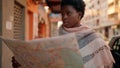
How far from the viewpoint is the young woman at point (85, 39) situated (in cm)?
204

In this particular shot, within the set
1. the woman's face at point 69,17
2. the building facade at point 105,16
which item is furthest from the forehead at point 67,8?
the building facade at point 105,16

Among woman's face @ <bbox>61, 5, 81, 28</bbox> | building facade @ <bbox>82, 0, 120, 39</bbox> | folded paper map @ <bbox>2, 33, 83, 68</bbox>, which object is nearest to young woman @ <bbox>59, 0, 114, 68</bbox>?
woman's face @ <bbox>61, 5, 81, 28</bbox>

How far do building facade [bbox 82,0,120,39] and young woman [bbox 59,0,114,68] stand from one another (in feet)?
186

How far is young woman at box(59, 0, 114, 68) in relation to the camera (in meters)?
2.04

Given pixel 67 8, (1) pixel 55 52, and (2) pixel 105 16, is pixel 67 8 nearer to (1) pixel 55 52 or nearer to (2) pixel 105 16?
(1) pixel 55 52

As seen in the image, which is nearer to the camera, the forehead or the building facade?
the forehead

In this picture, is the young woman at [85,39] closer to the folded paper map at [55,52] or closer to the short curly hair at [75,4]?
the short curly hair at [75,4]

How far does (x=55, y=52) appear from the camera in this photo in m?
1.93

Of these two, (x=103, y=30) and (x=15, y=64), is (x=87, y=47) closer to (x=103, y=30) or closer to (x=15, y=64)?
(x=15, y=64)

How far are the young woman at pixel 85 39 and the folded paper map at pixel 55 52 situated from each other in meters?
0.13

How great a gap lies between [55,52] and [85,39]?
0.24m

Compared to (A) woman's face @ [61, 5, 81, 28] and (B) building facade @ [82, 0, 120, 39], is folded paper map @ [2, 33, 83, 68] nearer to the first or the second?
(A) woman's face @ [61, 5, 81, 28]

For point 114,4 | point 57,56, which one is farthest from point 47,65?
point 114,4

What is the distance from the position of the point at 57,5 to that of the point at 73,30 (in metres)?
0.78
